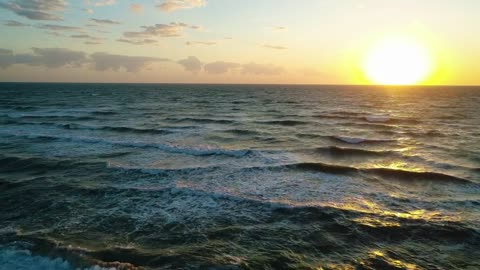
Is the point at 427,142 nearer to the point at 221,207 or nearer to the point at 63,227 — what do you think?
the point at 221,207

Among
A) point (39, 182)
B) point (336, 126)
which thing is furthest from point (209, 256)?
point (336, 126)

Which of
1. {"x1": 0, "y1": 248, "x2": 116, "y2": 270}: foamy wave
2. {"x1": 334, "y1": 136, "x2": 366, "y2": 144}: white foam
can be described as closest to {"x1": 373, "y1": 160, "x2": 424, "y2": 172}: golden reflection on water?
{"x1": 334, "y1": 136, "x2": 366, "y2": 144}: white foam

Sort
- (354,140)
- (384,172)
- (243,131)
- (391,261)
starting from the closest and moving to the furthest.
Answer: (391,261) < (384,172) < (354,140) < (243,131)

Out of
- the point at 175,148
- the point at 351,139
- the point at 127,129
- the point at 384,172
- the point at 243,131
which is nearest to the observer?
the point at 384,172

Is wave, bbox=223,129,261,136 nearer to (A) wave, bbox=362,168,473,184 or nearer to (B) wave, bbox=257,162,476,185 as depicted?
A: (B) wave, bbox=257,162,476,185

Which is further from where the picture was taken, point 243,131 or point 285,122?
point 285,122

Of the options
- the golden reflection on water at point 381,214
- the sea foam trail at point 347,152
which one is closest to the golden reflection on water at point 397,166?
the sea foam trail at point 347,152

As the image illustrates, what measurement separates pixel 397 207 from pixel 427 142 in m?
16.0

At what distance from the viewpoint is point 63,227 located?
31.4 feet

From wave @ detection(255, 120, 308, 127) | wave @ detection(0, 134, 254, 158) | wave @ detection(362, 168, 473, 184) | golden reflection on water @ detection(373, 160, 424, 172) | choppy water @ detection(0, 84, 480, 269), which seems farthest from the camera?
wave @ detection(255, 120, 308, 127)

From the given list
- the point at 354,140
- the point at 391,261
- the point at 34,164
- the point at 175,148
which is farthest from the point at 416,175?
the point at 34,164

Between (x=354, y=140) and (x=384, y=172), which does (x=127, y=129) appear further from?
(x=384, y=172)

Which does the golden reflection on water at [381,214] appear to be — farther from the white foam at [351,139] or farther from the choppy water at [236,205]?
the white foam at [351,139]

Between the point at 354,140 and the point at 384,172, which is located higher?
the point at 354,140
